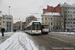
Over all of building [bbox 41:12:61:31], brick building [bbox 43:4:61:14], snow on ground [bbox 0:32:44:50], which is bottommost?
snow on ground [bbox 0:32:44:50]

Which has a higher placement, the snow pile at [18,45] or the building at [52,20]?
the building at [52,20]

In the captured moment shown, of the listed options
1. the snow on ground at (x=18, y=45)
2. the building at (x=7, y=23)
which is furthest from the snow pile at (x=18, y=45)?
the building at (x=7, y=23)

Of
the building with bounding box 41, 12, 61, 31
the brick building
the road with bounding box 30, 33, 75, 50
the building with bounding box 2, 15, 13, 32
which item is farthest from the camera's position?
the brick building

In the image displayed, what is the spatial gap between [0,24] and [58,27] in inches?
1468

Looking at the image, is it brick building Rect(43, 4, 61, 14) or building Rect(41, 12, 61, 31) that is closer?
building Rect(41, 12, 61, 31)

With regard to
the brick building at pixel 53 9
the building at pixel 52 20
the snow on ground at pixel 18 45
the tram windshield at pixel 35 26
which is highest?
the brick building at pixel 53 9

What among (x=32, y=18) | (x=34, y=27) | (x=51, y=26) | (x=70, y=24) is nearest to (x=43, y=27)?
(x=34, y=27)

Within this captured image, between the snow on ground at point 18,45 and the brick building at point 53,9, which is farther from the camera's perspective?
the brick building at point 53,9

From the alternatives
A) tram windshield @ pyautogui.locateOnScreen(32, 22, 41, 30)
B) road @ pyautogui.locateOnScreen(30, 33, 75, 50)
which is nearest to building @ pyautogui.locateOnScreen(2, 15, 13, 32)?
tram windshield @ pyautogui.locateOnScreen(32, 22, 41, 30)

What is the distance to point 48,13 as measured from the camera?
66.5 metres

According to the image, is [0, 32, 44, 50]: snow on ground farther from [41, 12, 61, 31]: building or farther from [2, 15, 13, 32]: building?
[2, 15, 13, 32]: building

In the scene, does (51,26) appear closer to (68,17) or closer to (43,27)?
(68,17)

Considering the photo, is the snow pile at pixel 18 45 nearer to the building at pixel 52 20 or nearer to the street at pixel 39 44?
the street at pixel 39 44

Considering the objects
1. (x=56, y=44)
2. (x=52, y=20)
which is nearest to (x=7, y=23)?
(x=52, y=20)
